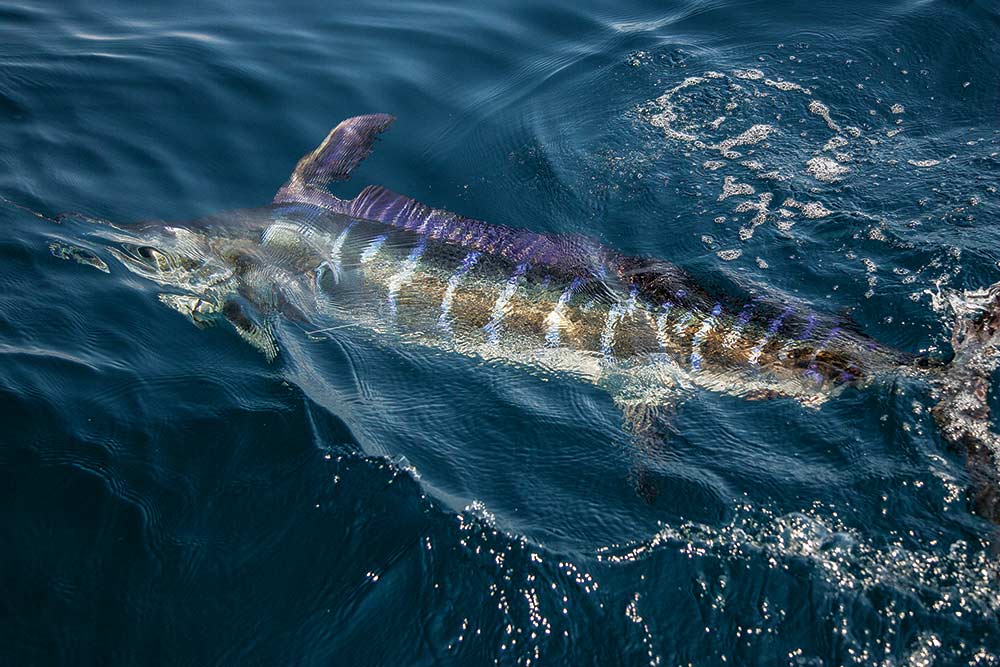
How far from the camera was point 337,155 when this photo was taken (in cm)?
549

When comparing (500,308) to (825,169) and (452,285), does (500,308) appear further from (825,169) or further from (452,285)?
(825,169)

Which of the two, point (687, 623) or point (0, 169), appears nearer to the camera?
point (687, 623)

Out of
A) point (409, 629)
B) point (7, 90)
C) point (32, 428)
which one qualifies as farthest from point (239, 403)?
point (7, 90)

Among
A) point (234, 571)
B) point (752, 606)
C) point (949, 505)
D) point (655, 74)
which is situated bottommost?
point (234, 571)

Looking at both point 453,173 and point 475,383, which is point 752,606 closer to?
point 475,383

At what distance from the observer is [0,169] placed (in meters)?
5.34

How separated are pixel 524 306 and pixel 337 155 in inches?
77.3

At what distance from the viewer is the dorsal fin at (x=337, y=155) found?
208 inches

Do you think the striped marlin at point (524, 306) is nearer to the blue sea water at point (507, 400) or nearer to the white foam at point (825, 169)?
the blue sea water at point (507, 400)

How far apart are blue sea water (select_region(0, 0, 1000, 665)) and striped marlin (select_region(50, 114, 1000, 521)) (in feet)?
0.46

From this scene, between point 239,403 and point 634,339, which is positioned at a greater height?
point 634,339

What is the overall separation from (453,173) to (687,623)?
3609mm

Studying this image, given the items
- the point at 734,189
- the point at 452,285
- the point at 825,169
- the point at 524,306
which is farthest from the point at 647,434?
the point at 825,169

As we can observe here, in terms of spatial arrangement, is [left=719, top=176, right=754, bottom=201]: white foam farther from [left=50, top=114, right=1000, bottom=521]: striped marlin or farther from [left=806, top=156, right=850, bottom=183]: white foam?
[left=50, top=114, right=1000, bottom=521]: striped marlin
